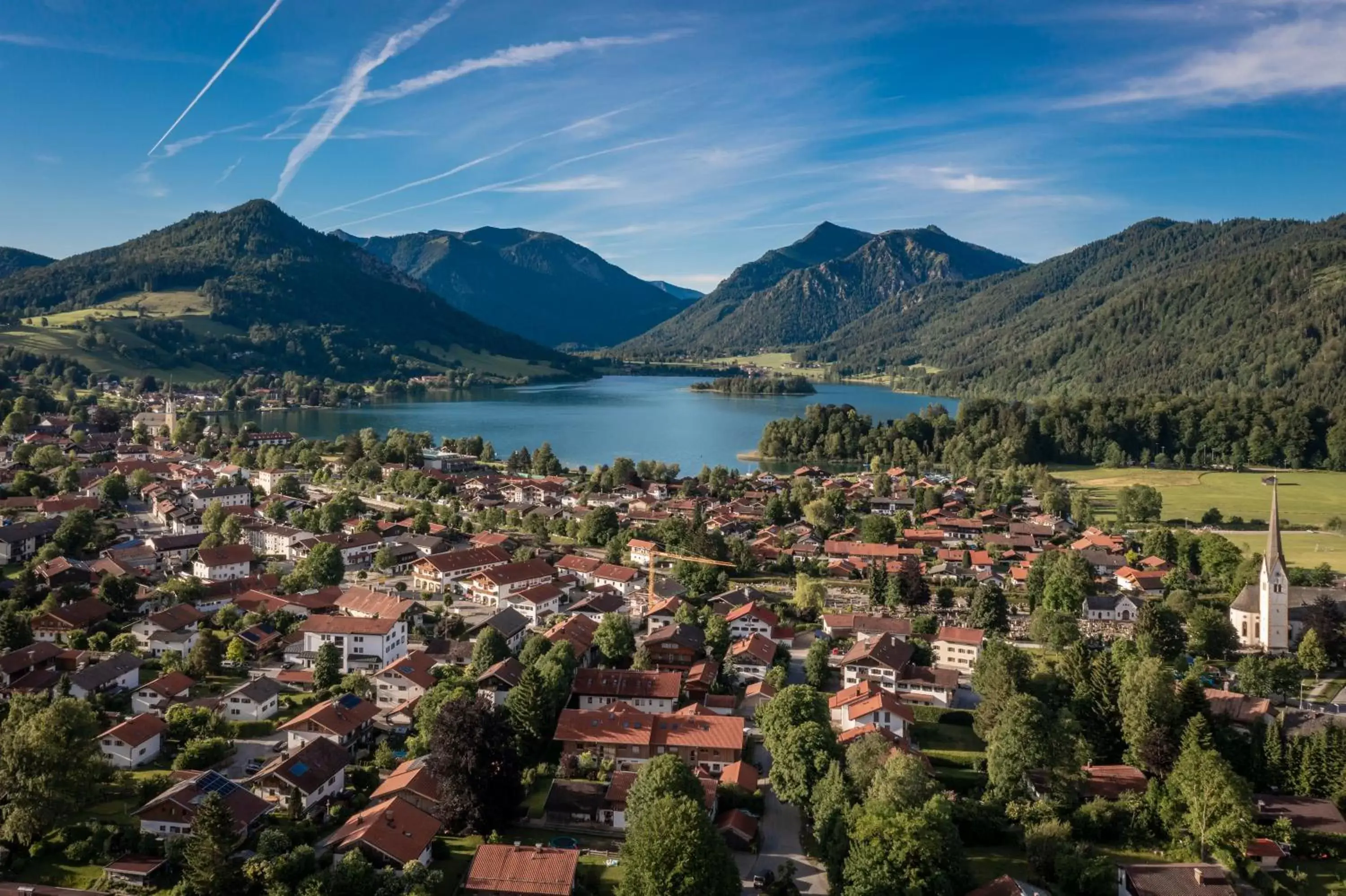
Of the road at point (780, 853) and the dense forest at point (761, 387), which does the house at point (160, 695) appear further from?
the dense forest at point (761, 387)

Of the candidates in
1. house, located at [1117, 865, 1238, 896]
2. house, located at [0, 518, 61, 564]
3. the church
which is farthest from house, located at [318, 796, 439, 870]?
house, located at [0, 518, 61, 564]

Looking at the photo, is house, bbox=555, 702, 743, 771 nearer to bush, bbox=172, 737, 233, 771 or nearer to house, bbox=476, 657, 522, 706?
house, bbox=476, 657, 522, 706

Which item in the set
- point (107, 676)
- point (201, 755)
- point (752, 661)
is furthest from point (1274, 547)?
point (107, 676)

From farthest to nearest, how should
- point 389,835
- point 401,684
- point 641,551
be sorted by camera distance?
1. point 641,551
2. point 401,684
3. point 389,835

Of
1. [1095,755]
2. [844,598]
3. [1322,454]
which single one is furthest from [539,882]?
[1322,454]

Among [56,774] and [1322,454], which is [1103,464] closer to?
[1322,454]

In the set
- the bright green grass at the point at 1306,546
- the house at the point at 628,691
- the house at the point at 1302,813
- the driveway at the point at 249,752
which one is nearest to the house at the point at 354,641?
the driveway at the point at 249,752

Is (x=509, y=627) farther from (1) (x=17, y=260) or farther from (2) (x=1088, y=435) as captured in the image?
(1) (x=17, y=260)
